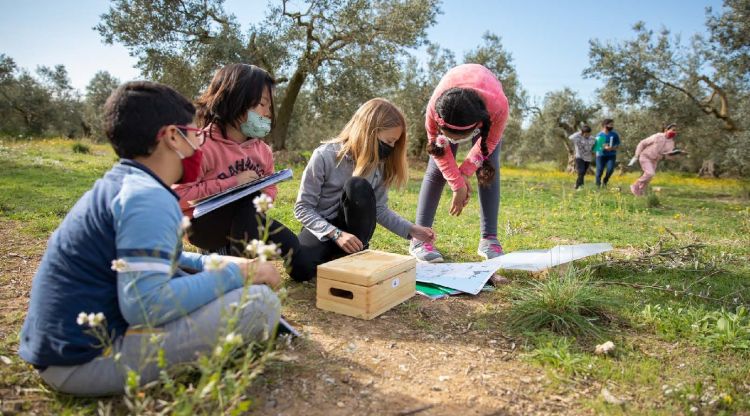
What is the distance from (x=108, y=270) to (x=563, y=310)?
226 centimetres

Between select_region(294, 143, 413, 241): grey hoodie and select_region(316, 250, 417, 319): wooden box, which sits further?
select_region(294, 143, 413, 241): grey hoodie

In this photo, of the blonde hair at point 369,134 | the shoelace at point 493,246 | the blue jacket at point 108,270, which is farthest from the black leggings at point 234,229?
the shoelace at point 493,246

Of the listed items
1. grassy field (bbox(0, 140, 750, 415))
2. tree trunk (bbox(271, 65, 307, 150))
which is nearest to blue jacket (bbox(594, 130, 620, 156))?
grassy field (bbox(0, 140, 750, 415))

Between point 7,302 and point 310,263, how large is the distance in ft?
5.76

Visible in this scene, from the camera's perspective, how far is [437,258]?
4.19 metres

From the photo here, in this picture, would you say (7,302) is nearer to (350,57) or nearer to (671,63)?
(350,57)

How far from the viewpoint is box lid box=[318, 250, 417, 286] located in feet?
9.19

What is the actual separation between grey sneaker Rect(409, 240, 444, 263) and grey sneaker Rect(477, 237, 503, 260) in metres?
0.38

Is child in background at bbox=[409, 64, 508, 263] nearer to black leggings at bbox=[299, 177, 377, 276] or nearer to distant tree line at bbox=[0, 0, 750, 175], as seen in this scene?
black leggings at bbox=[299, 177, 377, 276]

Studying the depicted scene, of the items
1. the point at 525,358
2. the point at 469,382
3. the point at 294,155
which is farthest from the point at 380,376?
the point at 294,155

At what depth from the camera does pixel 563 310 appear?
109 inches

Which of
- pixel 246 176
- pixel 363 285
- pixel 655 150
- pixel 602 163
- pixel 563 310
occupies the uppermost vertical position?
pixel 655 150

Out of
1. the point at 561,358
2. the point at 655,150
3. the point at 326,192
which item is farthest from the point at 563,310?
the point at 655,150

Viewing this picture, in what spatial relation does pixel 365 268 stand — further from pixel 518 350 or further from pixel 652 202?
pixel 652 202
